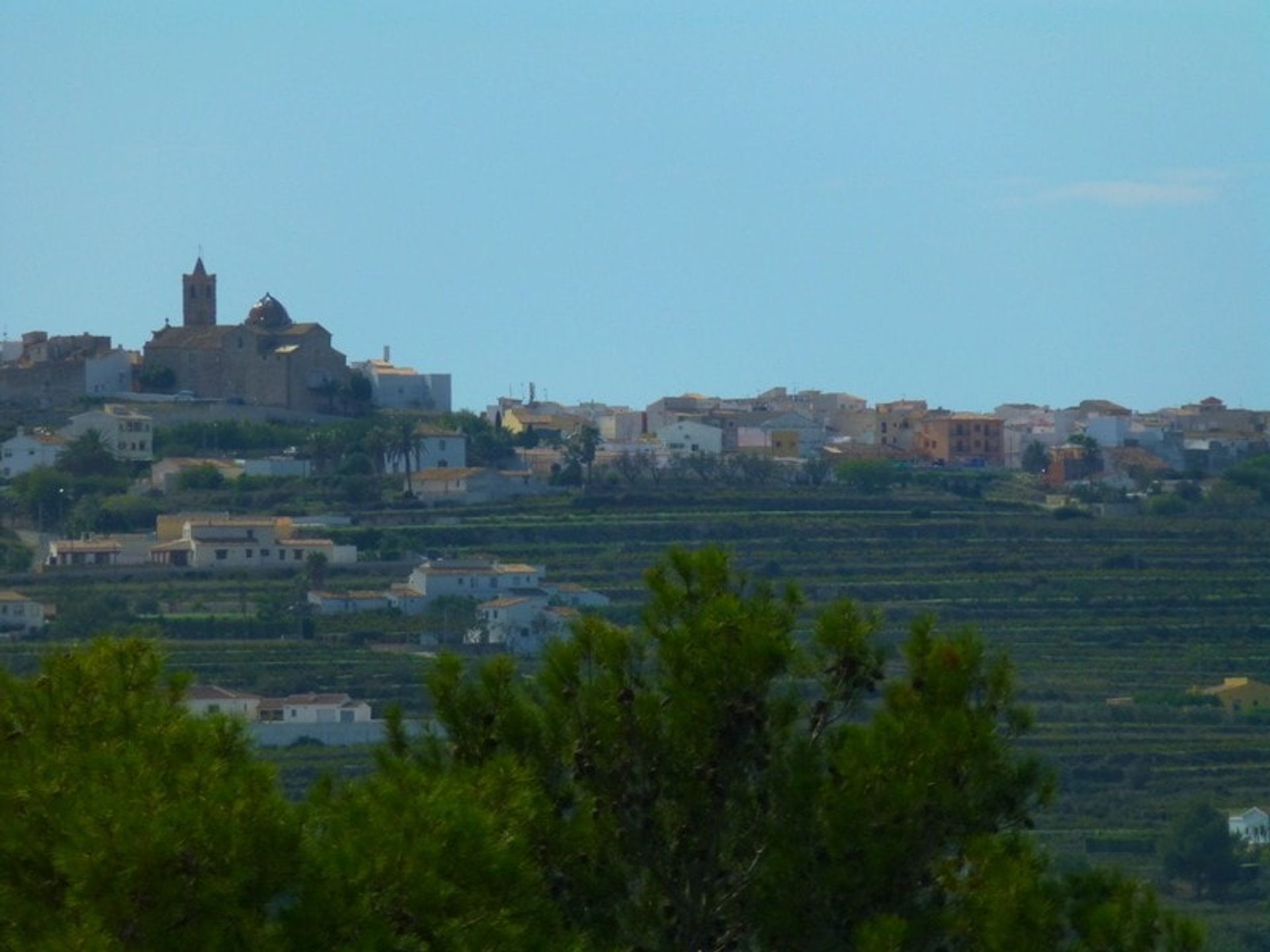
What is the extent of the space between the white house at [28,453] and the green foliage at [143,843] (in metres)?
51.4

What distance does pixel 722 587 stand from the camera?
463 inches

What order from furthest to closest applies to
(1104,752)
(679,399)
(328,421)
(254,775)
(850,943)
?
(679,399) < (328,421) < (1104,752) < (850,943) < (254,775)

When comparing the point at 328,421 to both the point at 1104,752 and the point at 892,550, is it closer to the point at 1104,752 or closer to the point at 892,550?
the point at 892,550

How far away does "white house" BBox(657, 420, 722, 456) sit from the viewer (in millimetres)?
69688

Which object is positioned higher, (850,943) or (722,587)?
(722,587)

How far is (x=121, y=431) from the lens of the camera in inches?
2484

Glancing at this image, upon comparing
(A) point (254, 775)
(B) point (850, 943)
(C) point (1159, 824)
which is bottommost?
(C) point (1159, 824)

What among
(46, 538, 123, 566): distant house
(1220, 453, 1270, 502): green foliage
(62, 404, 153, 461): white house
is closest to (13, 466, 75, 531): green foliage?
(62, 404, 153, 461): white house

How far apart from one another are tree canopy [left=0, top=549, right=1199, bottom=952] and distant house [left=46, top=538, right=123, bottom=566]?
42068 millimetres

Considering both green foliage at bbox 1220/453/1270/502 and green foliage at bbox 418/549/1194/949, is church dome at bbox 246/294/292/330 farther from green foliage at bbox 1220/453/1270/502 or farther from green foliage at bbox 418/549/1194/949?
green foliage at bbox 418/549/1194/949

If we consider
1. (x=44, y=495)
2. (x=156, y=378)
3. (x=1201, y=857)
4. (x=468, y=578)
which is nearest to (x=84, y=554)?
(x=44, y=495)

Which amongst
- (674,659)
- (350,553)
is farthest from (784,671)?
(350,553)

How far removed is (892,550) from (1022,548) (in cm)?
255

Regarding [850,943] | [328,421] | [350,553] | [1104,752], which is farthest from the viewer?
[328,421]
